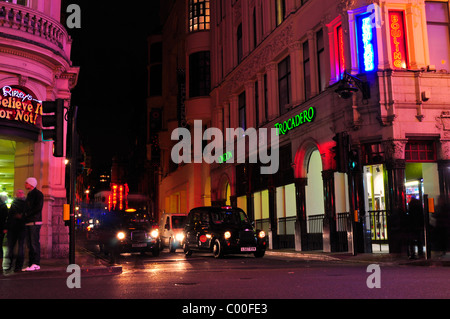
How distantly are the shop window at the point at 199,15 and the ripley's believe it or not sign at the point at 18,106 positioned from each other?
79.7ft

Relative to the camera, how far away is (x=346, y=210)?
797 inches

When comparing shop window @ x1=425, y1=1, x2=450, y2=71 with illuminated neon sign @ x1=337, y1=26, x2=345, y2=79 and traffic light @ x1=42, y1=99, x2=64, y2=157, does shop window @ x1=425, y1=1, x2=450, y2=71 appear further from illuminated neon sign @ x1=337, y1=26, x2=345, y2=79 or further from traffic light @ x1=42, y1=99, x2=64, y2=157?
traffic light @ x1=42, y1=99, x2=64, y2=157

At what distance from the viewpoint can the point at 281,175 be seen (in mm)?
26016

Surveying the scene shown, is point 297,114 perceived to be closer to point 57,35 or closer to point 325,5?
point 325,5

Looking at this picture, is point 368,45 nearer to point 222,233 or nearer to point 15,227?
point 222,233

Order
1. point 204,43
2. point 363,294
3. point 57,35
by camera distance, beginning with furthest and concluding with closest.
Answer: point 204,43 → point 57,35 → point 363,294

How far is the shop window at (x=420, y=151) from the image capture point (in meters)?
18.5

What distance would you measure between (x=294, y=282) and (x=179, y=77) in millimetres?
33977

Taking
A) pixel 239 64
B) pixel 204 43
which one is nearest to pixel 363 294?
pixel 239 64

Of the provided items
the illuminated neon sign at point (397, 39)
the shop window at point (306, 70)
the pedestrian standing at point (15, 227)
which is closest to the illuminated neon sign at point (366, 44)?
the illuminated neon sign at point (397, 39)

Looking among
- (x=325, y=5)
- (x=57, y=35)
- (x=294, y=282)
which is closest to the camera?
(x=294, y=282)

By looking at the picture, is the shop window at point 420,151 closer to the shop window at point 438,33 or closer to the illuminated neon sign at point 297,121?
the shop window at point 438,33

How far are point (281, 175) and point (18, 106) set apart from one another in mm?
13775

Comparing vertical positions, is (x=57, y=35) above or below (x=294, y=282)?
above
